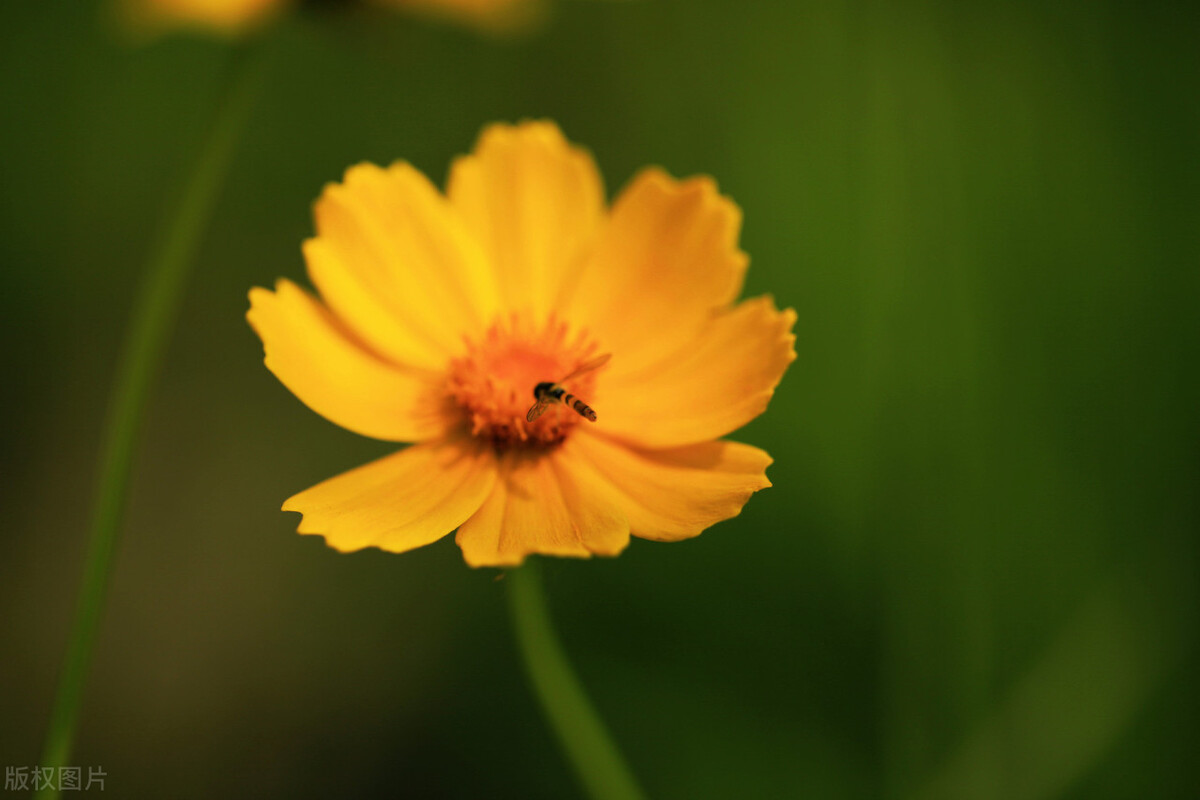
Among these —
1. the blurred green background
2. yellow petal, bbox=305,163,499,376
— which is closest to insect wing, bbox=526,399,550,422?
yellow petal, bbox=305,163,499,376

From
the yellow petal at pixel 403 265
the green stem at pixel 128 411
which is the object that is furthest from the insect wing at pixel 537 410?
the green stem at pixel 128 411

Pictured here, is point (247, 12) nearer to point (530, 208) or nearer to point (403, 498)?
point (530, 208)

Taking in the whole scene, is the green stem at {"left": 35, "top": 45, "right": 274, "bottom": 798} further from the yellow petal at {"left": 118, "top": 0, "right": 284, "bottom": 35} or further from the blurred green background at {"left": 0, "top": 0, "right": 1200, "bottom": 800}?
the blurred green background at {"left": 0, "top": 0, "right": 1200, "bottom": 800}

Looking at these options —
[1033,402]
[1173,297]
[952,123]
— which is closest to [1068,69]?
[952,123]

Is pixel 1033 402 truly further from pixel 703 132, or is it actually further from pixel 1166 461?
pixel 703 132

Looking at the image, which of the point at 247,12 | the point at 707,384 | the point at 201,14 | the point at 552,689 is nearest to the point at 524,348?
the point at 707,384
